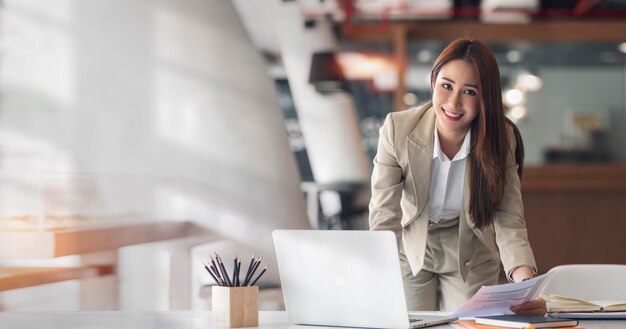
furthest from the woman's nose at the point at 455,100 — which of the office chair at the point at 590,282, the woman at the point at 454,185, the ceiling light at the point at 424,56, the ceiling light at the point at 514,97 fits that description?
the ceiling light at the point at 514,97

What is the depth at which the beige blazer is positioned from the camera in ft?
8.18

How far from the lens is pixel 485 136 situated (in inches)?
95.3

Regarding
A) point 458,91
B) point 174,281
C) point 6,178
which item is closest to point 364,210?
point 174,281

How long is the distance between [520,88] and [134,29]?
293 cm

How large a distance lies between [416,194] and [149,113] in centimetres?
Result: 286

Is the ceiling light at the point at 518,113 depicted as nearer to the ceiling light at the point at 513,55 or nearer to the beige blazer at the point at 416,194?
the ceiling light at the point at 513,55

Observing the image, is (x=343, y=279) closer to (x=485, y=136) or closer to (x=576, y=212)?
(x=485, y=136)

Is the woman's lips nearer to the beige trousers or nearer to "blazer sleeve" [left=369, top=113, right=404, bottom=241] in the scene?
"blazer sleeve" [left=369, top=113, right=404, bottom=241]

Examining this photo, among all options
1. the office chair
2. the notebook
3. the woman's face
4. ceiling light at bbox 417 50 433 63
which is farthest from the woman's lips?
ceiling light at bbox 417 50 433 63

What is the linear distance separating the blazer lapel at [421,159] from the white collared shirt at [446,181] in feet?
0.10

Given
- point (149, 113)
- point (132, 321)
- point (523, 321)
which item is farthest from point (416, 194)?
point (149, 113)

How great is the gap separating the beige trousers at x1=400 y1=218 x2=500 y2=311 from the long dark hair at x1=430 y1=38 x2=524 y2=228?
168 mm

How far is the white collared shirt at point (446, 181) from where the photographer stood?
8.34 feet

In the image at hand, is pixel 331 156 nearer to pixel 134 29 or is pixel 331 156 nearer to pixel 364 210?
pixel 364 210
